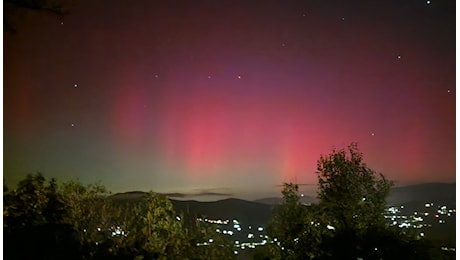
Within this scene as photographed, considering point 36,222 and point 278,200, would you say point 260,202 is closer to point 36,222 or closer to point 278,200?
point 278,200

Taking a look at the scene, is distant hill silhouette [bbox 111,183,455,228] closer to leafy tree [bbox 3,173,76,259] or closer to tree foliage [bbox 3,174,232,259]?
tree foliage [bbox 3,174,232,259]

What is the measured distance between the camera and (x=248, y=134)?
2281mm

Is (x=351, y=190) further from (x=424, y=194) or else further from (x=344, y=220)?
(x=424, y=194)

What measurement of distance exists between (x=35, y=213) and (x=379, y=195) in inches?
47.4

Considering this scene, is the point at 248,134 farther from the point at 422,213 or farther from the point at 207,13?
the point at 422,213

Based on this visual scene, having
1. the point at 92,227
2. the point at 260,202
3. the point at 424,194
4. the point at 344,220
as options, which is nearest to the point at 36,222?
the point at 92,227

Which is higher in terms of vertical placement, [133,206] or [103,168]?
[103,168]

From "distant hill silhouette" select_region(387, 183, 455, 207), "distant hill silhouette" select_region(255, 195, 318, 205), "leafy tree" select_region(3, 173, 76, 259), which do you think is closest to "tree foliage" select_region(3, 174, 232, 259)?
"leafy tree" select_region(3, 173, 76, 259)

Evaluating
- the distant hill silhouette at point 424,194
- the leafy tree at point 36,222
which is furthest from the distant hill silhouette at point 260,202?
the leafy tree at point 36,222

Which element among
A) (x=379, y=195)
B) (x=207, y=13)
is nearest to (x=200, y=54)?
(x=207, y=13)

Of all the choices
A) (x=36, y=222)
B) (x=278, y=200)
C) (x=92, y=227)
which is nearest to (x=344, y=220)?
(x=278, y=200)

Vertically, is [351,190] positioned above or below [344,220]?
above

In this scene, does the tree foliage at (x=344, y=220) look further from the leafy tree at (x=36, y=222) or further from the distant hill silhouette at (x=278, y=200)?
the leafy tree at (x=36, y=222)

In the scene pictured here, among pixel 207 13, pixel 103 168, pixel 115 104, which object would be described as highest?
pixel 207 13
